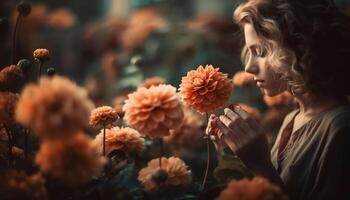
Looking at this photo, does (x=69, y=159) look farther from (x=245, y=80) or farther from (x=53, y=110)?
Answer: (x=245, y=80)

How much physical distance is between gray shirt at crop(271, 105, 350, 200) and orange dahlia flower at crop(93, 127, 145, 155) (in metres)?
0.30

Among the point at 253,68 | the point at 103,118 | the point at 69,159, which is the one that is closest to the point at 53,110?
the point at 69,159

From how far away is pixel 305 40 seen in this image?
89cm

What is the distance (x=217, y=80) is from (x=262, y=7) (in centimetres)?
22

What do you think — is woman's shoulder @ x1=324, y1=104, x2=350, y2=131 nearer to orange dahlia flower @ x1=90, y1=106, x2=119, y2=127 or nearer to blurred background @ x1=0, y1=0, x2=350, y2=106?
orange dahlia flower @ x1=90, y1=106, x2=119, y2=127

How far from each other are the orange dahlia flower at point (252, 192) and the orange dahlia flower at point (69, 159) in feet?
0.62

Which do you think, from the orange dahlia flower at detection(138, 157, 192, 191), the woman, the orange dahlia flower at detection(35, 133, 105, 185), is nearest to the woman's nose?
the woman

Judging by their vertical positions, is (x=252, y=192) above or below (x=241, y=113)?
below

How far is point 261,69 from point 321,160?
21 cm

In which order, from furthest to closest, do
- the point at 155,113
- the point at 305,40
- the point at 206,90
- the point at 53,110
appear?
the point at 305,40 < the point at 206,90 < the point at 155,113 < the point at 53,110

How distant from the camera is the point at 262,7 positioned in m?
0.93

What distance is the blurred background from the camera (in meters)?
1.88

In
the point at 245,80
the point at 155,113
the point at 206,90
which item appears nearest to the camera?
the point at 155,113

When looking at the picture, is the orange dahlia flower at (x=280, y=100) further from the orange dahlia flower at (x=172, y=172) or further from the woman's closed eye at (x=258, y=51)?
the orange dahlia flower at (x=172, y=172)
